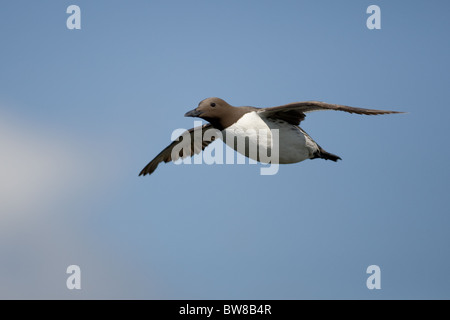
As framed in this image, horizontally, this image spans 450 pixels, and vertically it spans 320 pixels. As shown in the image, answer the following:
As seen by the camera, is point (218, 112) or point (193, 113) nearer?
point (193, 113)

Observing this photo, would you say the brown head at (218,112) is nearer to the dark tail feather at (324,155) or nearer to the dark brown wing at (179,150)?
the dark tail feather at (324,155)

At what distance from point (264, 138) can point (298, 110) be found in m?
0.85

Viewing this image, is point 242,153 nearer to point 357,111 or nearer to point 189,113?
point 189,113

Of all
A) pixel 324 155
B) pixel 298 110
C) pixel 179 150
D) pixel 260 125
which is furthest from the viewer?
pixel 179 150

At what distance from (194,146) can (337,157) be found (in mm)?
3503

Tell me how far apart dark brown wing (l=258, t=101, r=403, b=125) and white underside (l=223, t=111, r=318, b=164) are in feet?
0.46

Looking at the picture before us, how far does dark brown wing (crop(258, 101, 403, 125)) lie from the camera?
9812 millimetres

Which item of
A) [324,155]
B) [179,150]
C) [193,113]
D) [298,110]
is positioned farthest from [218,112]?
[179,150]

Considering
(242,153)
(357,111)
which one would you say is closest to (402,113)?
(357,111)

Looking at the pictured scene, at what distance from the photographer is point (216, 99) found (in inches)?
432

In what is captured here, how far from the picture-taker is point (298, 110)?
1070cm

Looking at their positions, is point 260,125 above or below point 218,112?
below

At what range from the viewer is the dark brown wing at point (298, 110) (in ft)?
32.2

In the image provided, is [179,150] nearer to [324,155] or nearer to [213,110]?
[213,110]
